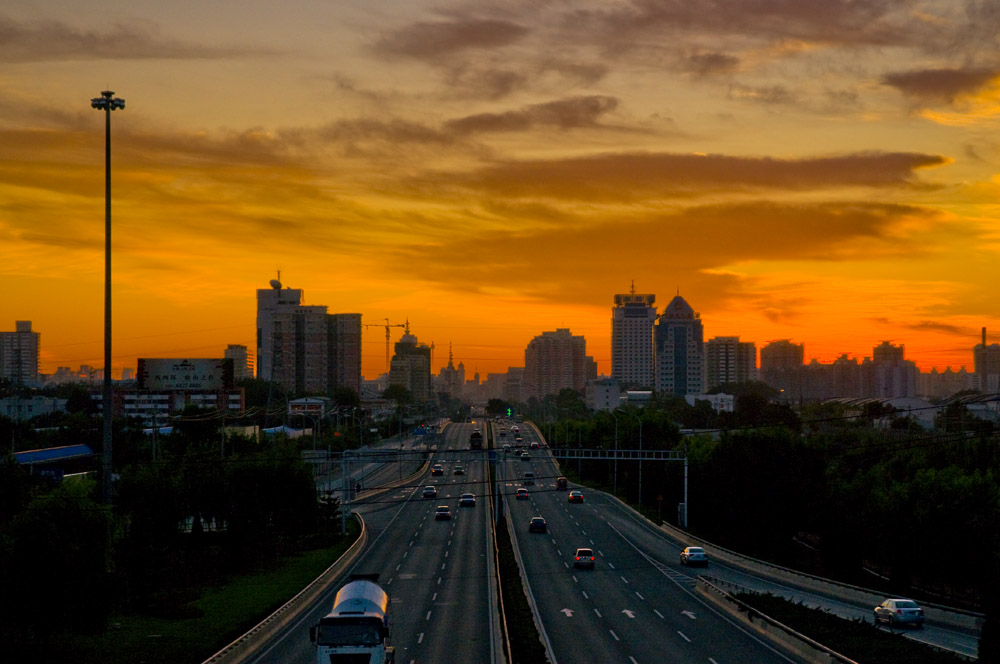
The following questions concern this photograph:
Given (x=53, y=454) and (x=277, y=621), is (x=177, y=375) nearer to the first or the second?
(x=53, y=454)

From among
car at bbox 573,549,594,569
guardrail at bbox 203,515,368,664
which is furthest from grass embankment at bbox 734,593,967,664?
guardrail at bbox 203,515,368,664

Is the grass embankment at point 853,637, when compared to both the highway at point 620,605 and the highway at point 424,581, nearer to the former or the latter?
the highway at point 620,605

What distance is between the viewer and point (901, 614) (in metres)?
47.8

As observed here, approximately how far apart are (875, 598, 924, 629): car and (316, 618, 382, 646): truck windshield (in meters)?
26.7

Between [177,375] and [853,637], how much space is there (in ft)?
444

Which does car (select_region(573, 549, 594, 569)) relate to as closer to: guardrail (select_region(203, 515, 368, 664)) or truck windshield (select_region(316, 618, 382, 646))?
guardrail (select_region(203, 515, 368, 664))

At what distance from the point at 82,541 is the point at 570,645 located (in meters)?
19.6

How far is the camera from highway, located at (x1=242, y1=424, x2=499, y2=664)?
1676 inches

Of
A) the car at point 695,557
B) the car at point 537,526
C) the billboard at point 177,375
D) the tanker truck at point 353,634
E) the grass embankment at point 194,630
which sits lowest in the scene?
the car at point 537,526

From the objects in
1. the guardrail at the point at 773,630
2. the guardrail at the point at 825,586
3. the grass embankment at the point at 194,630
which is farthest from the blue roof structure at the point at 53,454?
the guardrail at the point at 773,630

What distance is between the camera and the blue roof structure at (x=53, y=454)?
105m

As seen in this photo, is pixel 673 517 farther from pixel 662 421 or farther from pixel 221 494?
pixel 221 494

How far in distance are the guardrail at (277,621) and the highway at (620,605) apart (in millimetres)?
11772

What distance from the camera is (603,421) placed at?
547ft
